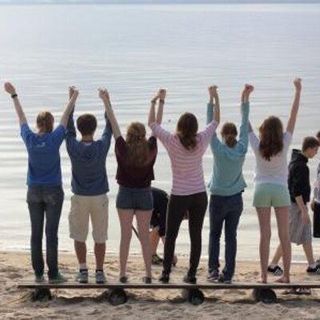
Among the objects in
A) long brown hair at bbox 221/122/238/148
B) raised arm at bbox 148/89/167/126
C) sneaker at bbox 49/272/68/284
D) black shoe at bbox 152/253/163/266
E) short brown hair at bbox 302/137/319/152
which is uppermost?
raised arm at bbox 148/89/167/126

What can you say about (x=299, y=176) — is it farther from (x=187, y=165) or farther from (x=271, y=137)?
(x=187, y=165)

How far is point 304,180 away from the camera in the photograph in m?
10.3

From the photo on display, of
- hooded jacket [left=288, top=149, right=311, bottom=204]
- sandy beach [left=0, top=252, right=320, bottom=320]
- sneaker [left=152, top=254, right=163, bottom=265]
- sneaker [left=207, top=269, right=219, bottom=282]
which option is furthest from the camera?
sneaker [left=152, top=254, right=163, bottom=265]

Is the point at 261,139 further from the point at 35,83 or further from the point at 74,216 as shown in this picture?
the point at 35,83

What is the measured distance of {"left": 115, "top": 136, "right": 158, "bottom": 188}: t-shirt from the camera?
30.2 feet

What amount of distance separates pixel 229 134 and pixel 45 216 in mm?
1950

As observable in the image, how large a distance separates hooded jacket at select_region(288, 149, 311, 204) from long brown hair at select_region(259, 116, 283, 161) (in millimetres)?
1002

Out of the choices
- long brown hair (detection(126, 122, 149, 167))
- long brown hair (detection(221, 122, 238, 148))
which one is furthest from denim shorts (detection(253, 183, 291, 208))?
long brown hair (detection(126, 122, 149, 167))

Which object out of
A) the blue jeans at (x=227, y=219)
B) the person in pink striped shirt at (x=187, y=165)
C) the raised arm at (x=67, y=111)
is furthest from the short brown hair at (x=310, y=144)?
the raised arm at (x=67, y=111)

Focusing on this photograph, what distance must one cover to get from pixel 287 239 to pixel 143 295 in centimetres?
151

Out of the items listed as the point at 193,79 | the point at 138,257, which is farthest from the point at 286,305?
the point at 193,79

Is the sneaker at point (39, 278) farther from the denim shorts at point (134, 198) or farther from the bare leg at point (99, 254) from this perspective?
the denim shorts at point (134, 198)

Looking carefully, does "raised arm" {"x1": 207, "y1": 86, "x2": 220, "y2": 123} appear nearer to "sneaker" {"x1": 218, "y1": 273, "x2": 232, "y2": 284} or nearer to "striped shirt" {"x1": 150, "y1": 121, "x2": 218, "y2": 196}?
"striped shirt" {"x1": 150, "y1": 121, "x2": 218, "y2": 196}

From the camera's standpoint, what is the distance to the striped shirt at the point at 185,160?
9.17 meters
